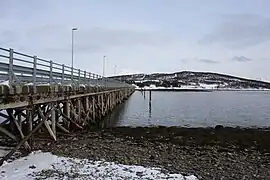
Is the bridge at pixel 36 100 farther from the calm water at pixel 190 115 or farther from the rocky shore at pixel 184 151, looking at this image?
the calm water at pixel 190 115

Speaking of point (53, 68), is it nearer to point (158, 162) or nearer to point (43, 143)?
point (43, 143)

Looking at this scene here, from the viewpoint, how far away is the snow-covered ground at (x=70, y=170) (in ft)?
32.9

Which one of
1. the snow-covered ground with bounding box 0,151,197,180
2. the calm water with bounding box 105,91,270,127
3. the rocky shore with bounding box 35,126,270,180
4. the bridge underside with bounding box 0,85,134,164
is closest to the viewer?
the snow-covered ground with bounding box 0,151,197,180

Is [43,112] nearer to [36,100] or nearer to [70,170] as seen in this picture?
[36,100]

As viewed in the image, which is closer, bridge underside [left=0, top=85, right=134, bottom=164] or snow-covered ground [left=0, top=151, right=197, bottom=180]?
snow-covered ground [left=0, top=151, right=197, bottom=180]

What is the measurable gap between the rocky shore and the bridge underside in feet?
3.44

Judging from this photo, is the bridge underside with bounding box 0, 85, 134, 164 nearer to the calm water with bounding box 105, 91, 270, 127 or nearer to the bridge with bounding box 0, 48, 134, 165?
the bridge with bounding box 0, 48, 134, 165

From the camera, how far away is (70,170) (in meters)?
10.7

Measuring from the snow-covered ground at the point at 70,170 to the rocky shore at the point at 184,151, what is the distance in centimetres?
80

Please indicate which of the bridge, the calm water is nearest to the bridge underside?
the bridge

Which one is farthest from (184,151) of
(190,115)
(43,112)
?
(190,115)

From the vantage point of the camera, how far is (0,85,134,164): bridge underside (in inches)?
452

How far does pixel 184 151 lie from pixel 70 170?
21.8 ft

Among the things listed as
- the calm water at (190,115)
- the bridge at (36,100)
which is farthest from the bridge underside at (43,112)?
the calm water at (190,115)
